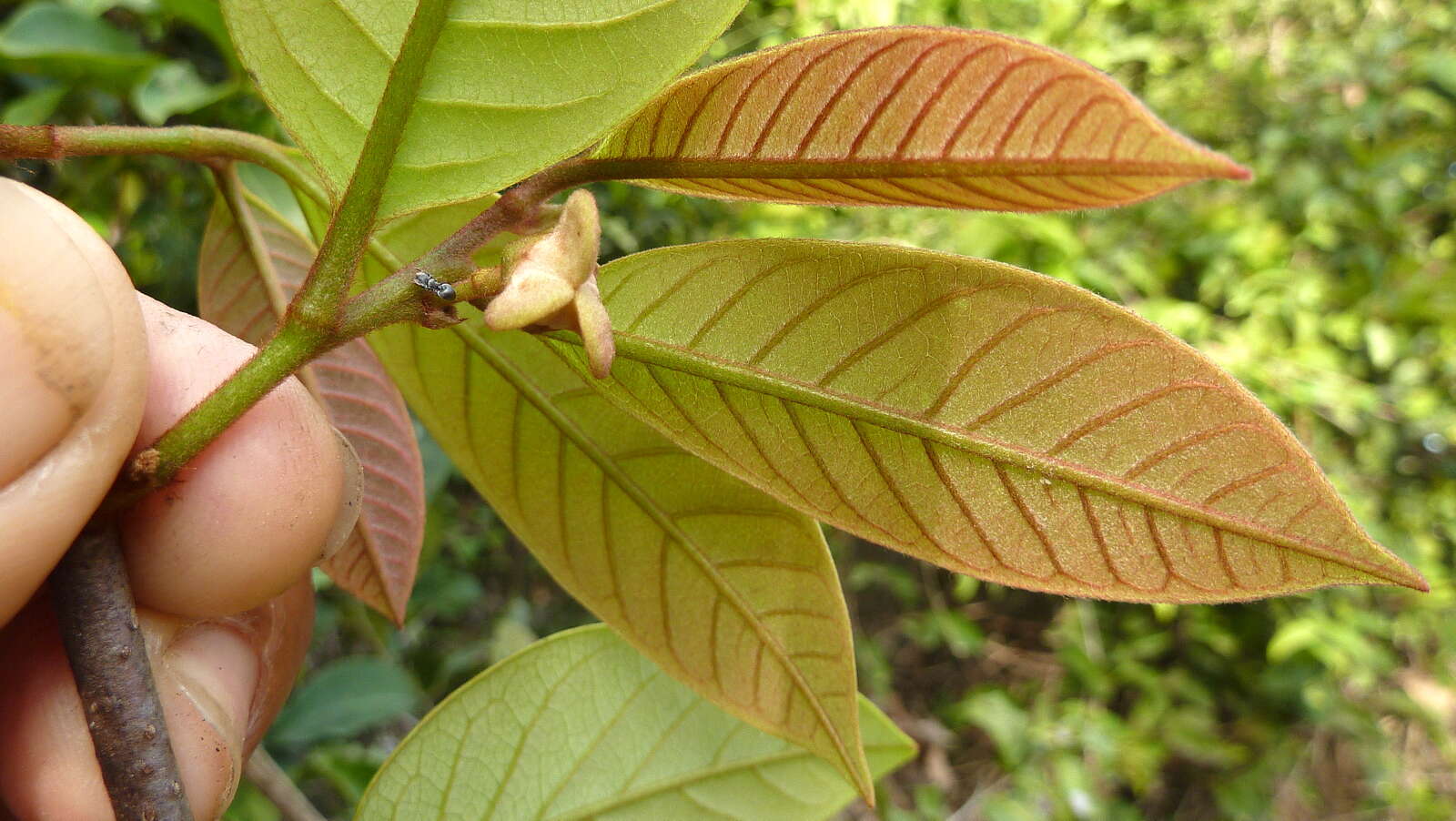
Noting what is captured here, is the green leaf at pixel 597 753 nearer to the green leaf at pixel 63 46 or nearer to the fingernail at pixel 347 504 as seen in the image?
the fingernail at pixel 347 504

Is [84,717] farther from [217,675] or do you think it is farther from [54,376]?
[54,376]

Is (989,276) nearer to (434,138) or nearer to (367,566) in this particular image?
(434,138)

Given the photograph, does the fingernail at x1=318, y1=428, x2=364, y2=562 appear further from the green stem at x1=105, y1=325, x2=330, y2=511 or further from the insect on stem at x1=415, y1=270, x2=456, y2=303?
the insect on stem at x1=415, y1=270, x2=456, y2=303

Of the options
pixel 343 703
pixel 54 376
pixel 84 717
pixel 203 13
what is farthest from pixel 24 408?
pixel 343 703

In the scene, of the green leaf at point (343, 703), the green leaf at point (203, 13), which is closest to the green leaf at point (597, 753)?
the green leaf at point (343, 703)

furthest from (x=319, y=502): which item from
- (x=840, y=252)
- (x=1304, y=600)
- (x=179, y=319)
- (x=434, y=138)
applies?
(x=1304, y=600)
